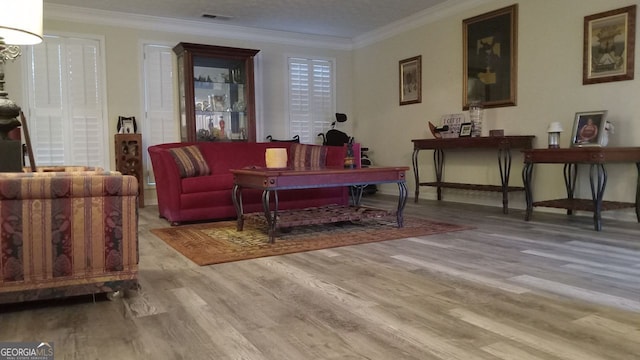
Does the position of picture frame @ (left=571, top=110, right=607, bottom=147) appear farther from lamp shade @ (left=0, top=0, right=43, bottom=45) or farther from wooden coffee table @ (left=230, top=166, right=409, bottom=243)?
lamp shade @ (left=0, top=0, right=43, bottom=45)

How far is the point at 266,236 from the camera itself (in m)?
3.79

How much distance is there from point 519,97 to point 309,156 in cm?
247

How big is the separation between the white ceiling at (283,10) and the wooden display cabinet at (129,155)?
5.40ft

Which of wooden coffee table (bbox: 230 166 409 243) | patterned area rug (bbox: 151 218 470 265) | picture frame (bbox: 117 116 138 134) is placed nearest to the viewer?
patterned area rug (bbox: 151 218 470 265)

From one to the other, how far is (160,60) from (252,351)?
5645mm

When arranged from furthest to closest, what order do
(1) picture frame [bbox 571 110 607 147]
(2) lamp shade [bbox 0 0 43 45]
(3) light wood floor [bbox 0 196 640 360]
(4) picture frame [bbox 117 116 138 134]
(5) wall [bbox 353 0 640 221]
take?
(4) picture frame [bbox 117 116 138 134], (5) wall [bbox 353 0 640 221], (1) picture frame [bbox 571 110 607 147], (2) lamp shade [bbox 0 0 43 45], (3) light wood floor [bbox 0 196 640 360]

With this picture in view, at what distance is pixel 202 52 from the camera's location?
617 cm

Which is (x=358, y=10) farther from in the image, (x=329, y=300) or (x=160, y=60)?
(x=329, y=300)

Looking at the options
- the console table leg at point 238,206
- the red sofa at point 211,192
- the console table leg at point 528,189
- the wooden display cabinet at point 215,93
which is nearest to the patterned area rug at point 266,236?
the console table leg at point 238,206

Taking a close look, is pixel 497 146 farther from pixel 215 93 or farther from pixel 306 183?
pixel 215 93

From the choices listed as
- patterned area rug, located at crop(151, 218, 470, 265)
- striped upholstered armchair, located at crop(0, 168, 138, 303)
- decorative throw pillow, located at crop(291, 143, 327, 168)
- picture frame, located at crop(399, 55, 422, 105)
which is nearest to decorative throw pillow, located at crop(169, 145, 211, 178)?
patterned area rug, located at crop(151, 218, 470, 265)

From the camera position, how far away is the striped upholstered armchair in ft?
6.50

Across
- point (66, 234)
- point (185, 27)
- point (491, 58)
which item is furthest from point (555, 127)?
point (185, 27)

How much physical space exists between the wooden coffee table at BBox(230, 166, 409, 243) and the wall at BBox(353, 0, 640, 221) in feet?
6.51
